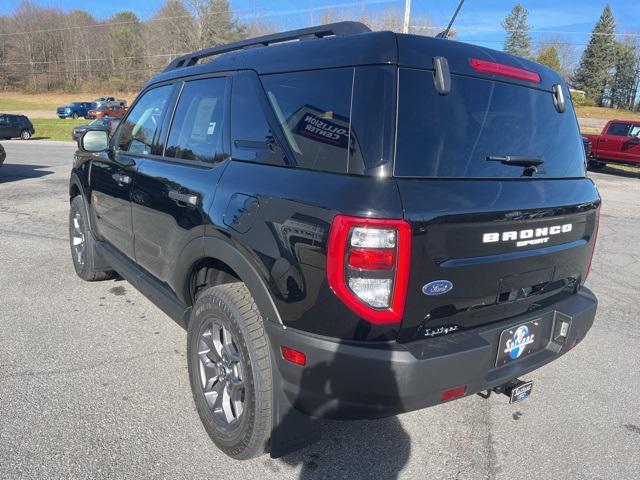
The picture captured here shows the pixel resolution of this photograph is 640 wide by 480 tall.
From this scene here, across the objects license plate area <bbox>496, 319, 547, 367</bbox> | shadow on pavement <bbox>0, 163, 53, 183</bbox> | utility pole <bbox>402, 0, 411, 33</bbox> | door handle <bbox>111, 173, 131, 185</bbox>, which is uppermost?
utility pole <bbox>402, 0, 411, 33</bbox>

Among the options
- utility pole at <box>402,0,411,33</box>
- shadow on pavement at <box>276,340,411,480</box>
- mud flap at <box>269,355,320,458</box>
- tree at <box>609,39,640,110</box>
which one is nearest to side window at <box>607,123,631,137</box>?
utility pole at <box>402,0,411,33</box>

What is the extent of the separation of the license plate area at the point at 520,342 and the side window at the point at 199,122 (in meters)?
1.72

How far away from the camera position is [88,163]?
14.6 ft

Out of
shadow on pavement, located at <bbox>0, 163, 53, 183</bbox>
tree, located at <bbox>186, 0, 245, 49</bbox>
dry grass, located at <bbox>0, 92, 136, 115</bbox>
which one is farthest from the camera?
dry grass, located at <bbox>0, 92, 136, 115</bbox>

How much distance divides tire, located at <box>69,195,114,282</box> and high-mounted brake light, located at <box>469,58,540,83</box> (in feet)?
11.9

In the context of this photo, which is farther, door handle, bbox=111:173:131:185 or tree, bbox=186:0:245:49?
tree, bbox=186:0:245:49

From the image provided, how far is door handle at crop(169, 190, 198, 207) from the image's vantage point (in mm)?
2660

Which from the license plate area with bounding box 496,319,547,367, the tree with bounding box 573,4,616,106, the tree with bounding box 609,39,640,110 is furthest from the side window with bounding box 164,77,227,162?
the tree with bounding box 609,39,640,110

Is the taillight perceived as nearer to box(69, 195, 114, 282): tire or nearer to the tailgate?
the tailgate

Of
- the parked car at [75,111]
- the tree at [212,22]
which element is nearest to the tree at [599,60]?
the tree at [212,22]

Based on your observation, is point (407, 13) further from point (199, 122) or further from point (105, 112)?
point (105, 112)

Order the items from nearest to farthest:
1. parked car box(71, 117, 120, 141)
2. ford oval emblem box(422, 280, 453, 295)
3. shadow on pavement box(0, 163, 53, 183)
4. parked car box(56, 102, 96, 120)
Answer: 1. ford oval emblem box(422, 280, 453, 295)
2. parked car box(71, 117, 120, 141)
3. shadow on pavement box(0, 163, 53, 183)
4. parked car box(56, 102, 96, 120)

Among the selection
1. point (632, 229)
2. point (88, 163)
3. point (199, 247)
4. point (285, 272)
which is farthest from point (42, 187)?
point (632, 229)

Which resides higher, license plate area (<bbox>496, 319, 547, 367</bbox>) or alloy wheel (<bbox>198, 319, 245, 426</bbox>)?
license plate area (<bbox>496, 319, 547, 367</bbox>)
